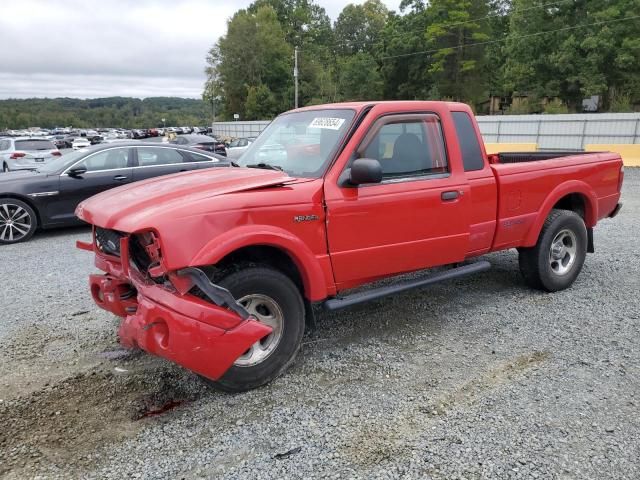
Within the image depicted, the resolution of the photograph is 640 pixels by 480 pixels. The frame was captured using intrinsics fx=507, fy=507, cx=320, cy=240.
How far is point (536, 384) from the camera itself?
3.53m

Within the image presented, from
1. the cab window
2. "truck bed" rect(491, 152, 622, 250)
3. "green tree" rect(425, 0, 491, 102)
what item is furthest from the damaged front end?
"green tree" rect(425, 0, 491, 102)

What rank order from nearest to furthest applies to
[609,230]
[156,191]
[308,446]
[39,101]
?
[308,446]
[156,191]
[609,230]
[39,101]

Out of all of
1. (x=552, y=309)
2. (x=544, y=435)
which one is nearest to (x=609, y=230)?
(x=552, y=309)

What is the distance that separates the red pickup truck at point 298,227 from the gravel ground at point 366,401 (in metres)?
0.42

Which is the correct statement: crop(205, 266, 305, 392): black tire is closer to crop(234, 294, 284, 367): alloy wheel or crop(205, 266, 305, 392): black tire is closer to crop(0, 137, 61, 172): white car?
crop(234, 294, 284, 367): alloy wheel

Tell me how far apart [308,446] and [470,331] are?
2.15 metres

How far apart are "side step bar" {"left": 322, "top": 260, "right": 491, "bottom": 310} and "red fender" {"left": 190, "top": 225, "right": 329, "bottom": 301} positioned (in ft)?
0.38

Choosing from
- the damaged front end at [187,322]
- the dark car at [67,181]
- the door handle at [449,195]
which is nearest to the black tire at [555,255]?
the door handle at [449,195]

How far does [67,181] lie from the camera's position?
8609 millimetres

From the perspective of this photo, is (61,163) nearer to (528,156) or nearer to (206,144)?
(528,156)

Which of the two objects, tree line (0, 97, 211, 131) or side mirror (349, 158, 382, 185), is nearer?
side mirror (349, 158, 382, 185)

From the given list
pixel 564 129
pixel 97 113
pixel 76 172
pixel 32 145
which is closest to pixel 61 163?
pixel 76 172

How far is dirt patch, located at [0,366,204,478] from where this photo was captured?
2.81 meters

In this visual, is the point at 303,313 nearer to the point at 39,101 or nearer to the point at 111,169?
the point at 111,169
